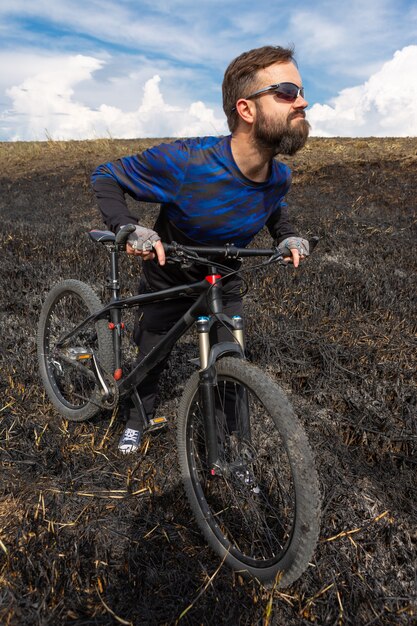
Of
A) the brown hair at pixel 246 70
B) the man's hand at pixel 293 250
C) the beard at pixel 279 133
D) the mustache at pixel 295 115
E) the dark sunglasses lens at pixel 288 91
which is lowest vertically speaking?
the man's hand at pixel 293 250

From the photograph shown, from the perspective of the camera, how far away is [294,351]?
4.04 meters

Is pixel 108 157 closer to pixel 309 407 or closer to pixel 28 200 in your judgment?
pixel 28 200

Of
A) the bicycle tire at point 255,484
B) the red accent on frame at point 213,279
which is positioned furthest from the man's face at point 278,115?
the bicycle tire at point 255,484

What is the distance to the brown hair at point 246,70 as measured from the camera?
2.37 m

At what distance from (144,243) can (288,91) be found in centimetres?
104

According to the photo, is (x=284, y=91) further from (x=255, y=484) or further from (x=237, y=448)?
(x=255, y=484)

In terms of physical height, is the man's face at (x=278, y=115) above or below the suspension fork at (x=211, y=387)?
above

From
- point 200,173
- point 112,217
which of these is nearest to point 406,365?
point 200,173

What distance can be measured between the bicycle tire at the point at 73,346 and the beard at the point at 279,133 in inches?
62.7

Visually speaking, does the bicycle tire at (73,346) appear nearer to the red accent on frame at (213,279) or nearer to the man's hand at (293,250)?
the red accent on frame at (213,279)

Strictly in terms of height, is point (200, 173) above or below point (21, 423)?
above

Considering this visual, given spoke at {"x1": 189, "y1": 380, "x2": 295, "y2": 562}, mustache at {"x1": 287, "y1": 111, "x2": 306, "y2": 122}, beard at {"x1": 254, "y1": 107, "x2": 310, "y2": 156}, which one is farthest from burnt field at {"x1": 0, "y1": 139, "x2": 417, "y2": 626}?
mustache at {"x1": 287, "y1": 111, "x2": 306, "y2": 122}

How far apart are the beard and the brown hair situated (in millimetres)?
145

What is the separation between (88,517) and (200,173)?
1877mm
